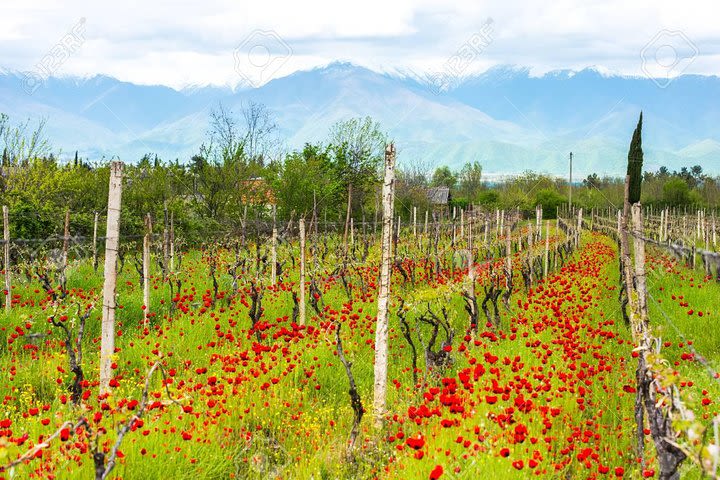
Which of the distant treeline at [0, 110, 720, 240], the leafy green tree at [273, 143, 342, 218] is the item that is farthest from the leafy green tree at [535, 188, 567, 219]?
the leafy green tree at [273, 143, 342, 218]

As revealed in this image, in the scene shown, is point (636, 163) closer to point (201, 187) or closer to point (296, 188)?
point (296, 188)

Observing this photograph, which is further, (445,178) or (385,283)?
(445,178)

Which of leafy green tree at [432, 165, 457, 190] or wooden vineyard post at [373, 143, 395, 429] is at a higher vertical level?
leafy green tree at [432, 165, 457, 190]

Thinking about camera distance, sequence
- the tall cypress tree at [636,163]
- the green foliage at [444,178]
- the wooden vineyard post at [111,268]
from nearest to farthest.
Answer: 1. the wooden vineyard post at [111,268]
2. the tall cypress tree at [636,163]
3. the green foliage at [444,178]

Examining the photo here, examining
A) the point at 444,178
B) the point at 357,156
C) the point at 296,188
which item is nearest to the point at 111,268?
the point at 296,188

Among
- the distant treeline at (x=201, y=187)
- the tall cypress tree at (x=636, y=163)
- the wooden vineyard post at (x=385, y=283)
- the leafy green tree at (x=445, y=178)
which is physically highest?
the leafy green tree at (x=445, y=178)

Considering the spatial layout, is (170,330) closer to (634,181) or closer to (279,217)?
(279,217)

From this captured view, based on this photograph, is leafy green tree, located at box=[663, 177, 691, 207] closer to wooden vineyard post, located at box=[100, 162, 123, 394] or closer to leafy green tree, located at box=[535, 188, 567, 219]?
leafy green tree, located at box=[535, 188, 567, 219]

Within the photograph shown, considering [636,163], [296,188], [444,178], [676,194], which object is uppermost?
[444,178]

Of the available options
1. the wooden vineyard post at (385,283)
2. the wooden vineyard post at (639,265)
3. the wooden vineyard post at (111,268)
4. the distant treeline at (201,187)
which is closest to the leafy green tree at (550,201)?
the distant treeline at (201,187)

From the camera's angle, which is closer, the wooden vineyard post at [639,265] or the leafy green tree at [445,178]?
the wooden vineyard post at [639,265]

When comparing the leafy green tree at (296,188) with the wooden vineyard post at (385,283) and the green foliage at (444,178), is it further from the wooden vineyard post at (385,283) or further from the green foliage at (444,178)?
the green foliage at (444,178)

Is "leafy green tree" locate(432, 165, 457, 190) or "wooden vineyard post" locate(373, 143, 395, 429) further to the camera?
"leafy green tree" locate(432, 165, 457, 190)

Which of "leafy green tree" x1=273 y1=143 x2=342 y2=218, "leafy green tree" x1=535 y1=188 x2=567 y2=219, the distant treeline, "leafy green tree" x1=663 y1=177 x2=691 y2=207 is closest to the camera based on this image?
the distant treeline
